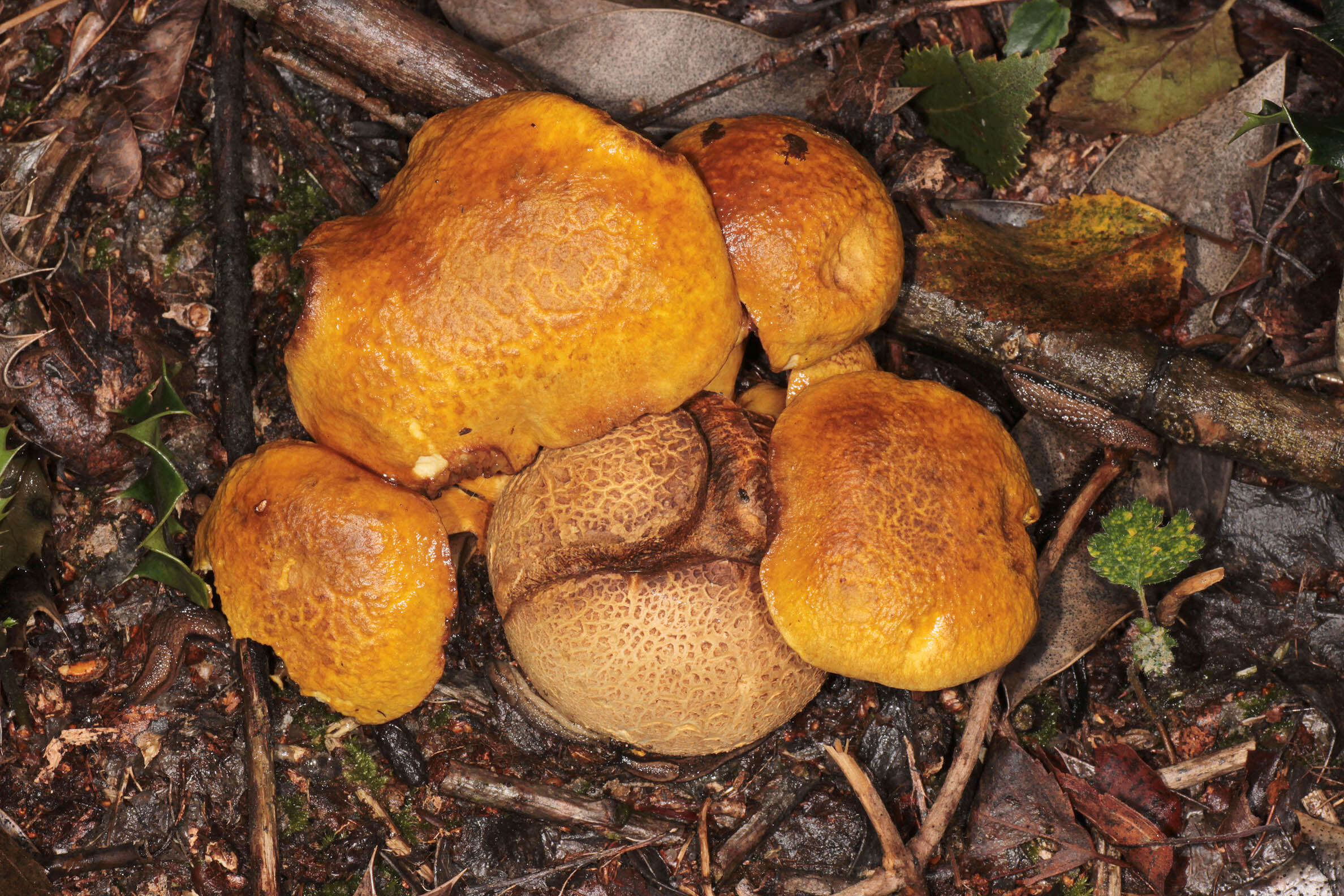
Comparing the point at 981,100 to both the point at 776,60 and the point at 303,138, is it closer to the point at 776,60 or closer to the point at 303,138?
the point at 776,60

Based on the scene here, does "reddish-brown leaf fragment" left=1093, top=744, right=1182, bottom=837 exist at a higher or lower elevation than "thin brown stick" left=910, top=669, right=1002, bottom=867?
lower

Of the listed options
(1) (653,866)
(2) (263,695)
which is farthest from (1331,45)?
(2) (263,695)

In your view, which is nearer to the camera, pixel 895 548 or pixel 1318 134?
pixel 895 548

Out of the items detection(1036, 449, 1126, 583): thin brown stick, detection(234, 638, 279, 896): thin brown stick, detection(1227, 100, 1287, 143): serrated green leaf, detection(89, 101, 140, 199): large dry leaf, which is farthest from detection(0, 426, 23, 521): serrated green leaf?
detection(1227, 100, 1287, 143): serrated green leaf

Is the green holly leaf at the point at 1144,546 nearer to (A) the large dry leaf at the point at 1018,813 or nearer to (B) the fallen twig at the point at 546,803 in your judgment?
(A) the large dry leaf at the point at 1018,813

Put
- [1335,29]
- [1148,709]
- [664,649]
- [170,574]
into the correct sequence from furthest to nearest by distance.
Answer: [1148,709] < [170,574] < [1335,29] < [664,649]

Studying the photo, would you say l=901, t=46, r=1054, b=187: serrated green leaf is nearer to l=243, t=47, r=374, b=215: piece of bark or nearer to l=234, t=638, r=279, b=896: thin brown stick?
l=243, t=47, r=374, b=215: piece of bark

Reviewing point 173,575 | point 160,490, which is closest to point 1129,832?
point 173,575
